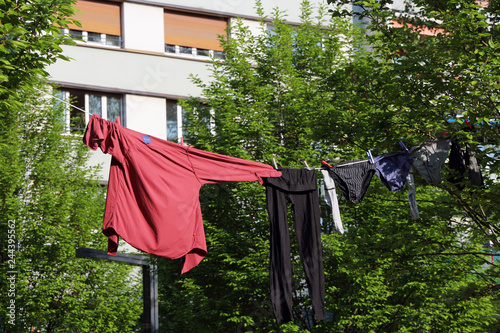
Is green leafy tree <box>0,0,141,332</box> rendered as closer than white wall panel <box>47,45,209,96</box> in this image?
Yes

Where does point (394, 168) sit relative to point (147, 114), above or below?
below

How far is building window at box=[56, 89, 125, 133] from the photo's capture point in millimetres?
21266

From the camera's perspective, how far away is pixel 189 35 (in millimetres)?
23547

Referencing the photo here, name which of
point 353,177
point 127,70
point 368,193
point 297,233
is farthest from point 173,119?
point 297,233

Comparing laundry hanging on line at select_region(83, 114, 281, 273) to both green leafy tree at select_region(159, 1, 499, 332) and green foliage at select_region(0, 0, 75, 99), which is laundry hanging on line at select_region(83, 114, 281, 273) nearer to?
green foliage at select_region(0, 0, 75, 99)

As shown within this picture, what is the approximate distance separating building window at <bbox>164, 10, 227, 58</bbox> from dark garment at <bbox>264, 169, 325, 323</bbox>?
14512mm

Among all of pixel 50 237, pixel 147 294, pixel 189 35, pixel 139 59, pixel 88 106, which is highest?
pixel 189 35

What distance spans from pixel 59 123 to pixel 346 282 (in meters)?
9.07

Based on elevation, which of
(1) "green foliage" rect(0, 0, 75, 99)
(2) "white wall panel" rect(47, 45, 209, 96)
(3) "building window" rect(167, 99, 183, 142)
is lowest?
(1) "green foliage" rect(0, 0, 75, 99)

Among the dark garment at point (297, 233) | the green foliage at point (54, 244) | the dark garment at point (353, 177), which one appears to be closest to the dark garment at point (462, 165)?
the dark garment at point (353, 177)

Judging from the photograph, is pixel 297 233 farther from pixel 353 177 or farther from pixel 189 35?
pixel 189 35

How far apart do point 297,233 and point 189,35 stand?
1530 centimetres

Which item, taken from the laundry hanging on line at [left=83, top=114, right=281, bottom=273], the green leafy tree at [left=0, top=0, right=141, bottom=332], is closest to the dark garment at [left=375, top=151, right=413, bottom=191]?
the laundry hanging on line at [left=83, top=114, right=281, bottom=273]

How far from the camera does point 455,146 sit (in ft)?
33.4
